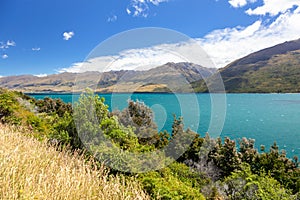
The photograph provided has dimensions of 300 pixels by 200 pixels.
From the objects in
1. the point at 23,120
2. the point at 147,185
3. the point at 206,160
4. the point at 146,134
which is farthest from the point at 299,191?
the point at 23,120

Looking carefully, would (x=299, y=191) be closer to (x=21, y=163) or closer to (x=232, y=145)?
(x=232, y=145)

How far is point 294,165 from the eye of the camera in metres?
7.60

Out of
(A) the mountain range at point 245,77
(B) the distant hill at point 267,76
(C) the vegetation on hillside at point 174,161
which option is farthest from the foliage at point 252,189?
(B) the distant hill at point 267,76

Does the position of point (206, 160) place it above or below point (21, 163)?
below

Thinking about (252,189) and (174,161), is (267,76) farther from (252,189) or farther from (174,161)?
(252,189)

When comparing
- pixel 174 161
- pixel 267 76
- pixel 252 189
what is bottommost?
pixel 252 189


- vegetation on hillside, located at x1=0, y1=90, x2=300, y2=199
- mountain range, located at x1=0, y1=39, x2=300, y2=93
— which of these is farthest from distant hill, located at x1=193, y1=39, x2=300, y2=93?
vegetation on hillside, located at x1=0, y1=90, x2=300, y2=199

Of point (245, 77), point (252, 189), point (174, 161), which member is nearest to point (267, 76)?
point (245, 77)

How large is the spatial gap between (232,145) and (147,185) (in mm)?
4898

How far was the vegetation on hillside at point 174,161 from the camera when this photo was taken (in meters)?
4.85

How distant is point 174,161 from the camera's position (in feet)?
24.6

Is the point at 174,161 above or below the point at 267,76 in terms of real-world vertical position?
below

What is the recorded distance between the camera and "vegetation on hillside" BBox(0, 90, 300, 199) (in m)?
4.85

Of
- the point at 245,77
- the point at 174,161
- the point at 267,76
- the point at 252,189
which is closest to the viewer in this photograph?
the point at 252,189
